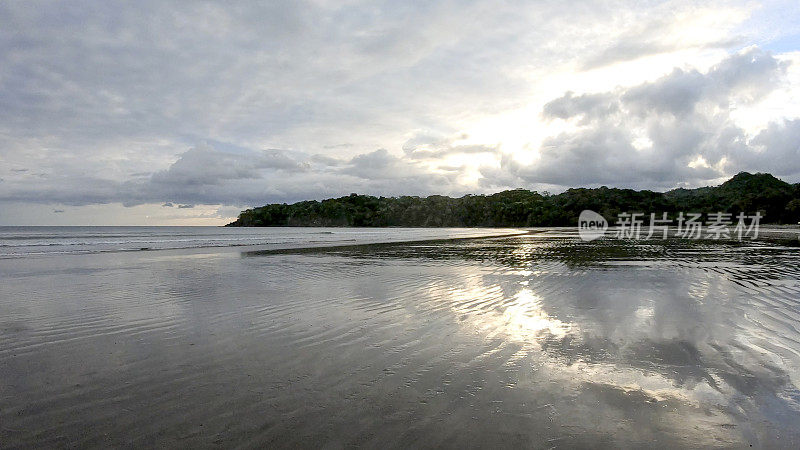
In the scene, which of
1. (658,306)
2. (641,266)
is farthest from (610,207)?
(658,306)

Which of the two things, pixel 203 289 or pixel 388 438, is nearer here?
pixel 388 438

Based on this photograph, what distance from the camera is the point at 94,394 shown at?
16.5 feet

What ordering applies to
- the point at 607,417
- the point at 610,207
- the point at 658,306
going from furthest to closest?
the point at 610,207
the point at 658,306
the point at 607,417

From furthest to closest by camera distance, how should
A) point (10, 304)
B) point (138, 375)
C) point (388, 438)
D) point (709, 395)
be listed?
point (10, 304) < point (138, 375) < point (709, 395) < point (388, 438)

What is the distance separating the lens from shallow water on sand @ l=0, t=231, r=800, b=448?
4055 millimetres

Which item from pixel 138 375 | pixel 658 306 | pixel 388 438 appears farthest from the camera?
pixel 658 306

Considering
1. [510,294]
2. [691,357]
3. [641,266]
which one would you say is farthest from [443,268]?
[691,357]

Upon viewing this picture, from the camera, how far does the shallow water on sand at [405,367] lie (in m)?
4.05

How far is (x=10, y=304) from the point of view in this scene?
11.0m

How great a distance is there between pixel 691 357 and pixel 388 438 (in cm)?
487

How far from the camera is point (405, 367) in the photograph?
5801 mm

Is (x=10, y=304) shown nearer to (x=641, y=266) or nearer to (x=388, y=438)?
(x=388, y=438)

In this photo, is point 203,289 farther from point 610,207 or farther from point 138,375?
point 610,207

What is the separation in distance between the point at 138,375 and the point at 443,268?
546 inches
